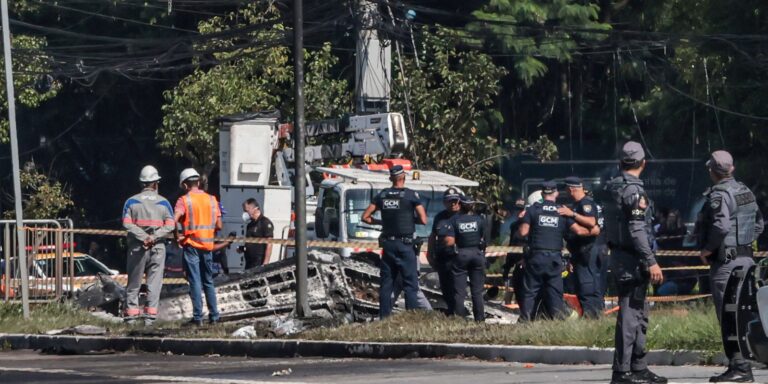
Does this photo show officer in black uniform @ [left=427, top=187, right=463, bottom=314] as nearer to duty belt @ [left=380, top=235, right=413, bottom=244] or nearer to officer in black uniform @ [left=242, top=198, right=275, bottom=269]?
duty belt @ [left=380, top=235, right=413, bottom=244]

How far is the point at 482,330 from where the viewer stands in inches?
543

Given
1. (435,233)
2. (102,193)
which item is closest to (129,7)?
(102,193)

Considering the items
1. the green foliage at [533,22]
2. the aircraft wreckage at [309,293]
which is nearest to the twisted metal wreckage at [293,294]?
the aircraft wreckage at [309,293]

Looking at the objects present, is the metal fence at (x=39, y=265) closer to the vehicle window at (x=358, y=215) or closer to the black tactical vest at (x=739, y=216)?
the vehicle window at (x=358, y=215)

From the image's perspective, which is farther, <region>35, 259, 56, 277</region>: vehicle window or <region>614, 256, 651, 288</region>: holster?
<region>35, 259, 56, 277</region>: vehicle window

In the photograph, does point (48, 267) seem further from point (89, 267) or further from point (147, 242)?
point (89, 267)

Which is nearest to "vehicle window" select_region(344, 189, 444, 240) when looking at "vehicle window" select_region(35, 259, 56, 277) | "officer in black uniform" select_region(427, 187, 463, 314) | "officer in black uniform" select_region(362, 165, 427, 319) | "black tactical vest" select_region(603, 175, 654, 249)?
"vehicle window" select_region(35, 259, 56, 277)

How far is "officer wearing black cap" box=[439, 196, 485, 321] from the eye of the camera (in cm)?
1619

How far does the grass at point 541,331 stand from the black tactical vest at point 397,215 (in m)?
1.18

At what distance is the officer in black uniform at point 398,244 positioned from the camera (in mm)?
16031

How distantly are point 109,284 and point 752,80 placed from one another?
1241 centimetres

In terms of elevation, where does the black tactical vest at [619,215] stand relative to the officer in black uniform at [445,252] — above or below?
above

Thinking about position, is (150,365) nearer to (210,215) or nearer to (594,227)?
(210,215)

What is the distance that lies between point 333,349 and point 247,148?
11505 millimetres
